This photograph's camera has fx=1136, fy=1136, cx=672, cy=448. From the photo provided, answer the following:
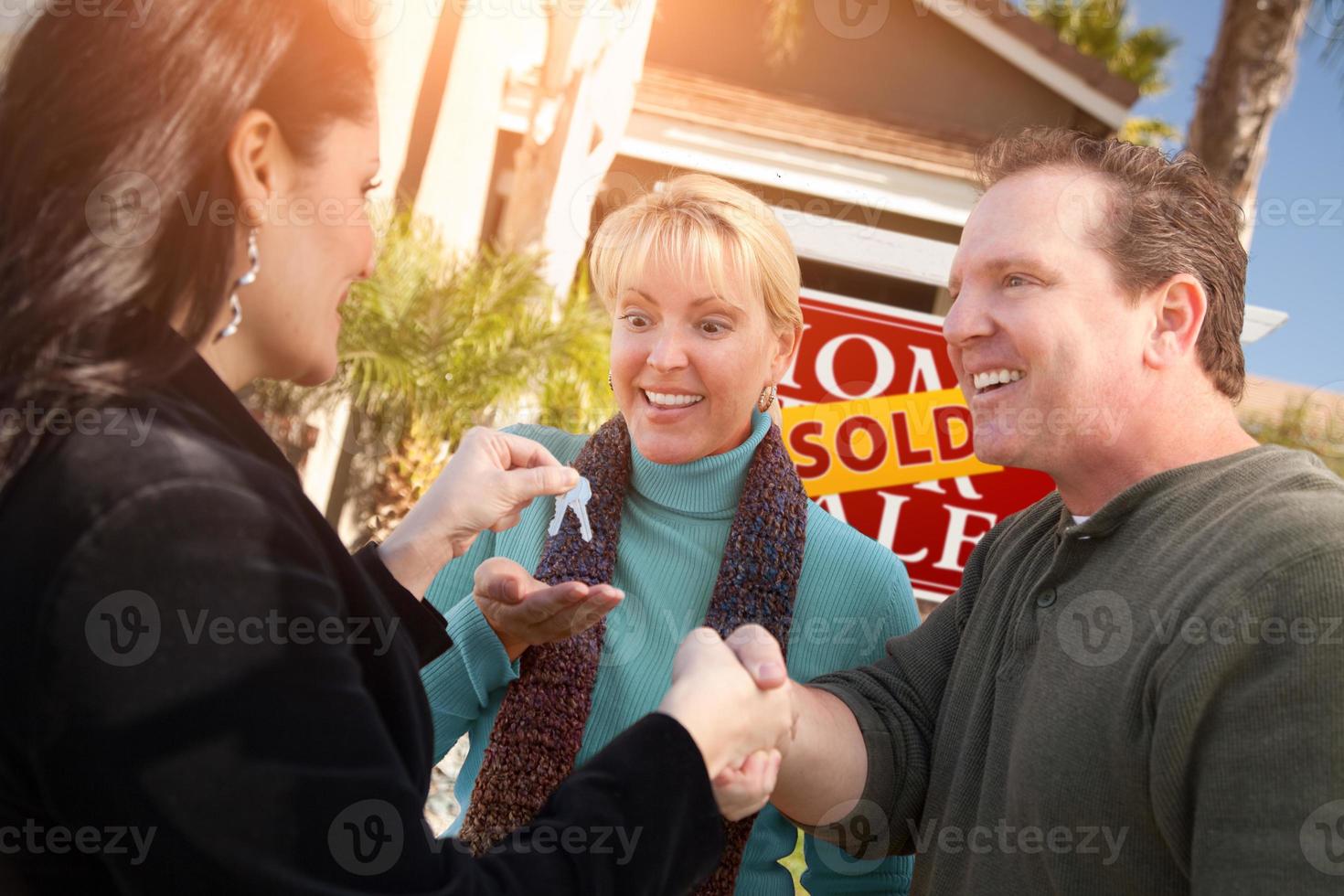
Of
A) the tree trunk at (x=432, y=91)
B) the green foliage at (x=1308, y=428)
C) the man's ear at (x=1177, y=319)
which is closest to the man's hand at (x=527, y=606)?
the man's ear at (x=1177, y=319)

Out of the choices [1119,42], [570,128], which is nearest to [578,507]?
[570,128]

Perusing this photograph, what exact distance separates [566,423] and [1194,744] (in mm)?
6129

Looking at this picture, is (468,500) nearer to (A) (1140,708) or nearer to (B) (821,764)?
(B) (821,764)

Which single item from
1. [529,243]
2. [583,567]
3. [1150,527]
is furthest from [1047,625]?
[529,243]

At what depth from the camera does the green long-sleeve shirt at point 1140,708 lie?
1.51 m

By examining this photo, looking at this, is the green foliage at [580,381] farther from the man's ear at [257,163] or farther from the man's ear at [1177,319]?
the man's ear at [257,163]

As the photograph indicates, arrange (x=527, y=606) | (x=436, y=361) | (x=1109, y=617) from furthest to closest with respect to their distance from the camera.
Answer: (x=436, y=361) → (x=527, y=606) → (x=1109, y=617)

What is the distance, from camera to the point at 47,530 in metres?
1.10

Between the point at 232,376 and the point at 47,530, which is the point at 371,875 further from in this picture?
the point at 232,376

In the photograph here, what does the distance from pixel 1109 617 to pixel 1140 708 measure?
0.59 feet

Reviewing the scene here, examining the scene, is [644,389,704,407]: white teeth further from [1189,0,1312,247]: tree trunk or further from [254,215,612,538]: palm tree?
[1189,0,1312,247]: tree trunk

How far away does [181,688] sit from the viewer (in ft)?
3.60

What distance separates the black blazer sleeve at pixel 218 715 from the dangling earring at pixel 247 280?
0.87 feet

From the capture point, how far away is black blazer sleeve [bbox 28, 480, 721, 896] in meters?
1.08
